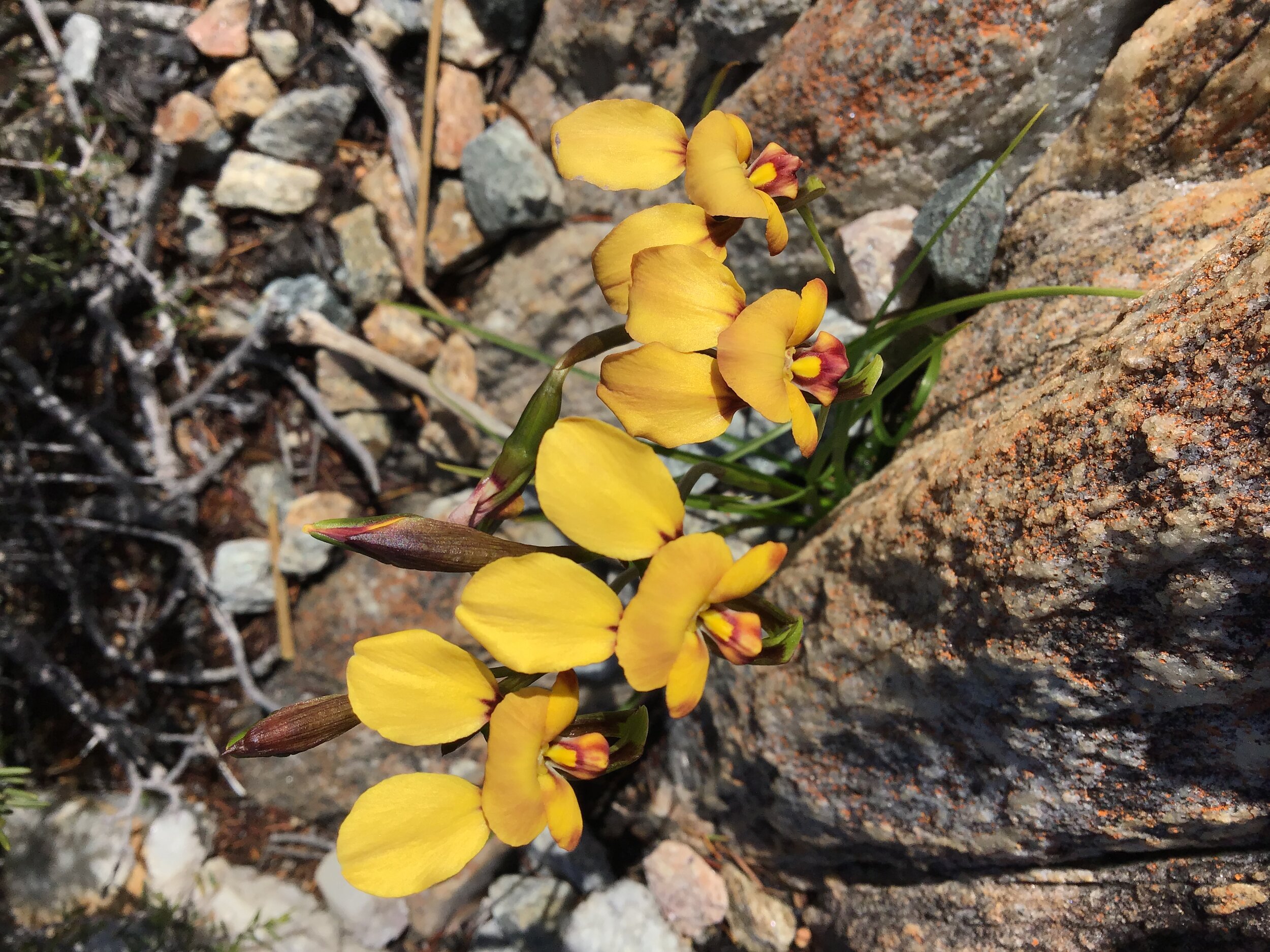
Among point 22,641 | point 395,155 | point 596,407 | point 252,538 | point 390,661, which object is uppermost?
point 395,155

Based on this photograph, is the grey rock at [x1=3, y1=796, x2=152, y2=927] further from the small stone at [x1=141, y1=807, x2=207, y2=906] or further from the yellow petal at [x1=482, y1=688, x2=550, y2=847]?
the yellow petal at [x1=482, y1=688, x2=550, y2=847]

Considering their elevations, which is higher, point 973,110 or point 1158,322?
point 973,110

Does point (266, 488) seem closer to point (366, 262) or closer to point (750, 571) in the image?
point (366, 262)

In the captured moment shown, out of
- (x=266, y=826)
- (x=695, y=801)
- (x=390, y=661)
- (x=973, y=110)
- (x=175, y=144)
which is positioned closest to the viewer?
(x=390, y=661)

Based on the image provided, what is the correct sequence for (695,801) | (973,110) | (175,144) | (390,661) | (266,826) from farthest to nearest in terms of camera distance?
1. (266,826)
2. (175,144)
3. (695,801)
4. (973,110)
5. (390,661)

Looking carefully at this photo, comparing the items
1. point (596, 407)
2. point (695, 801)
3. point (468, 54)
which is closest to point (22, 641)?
A: point (596, 407)

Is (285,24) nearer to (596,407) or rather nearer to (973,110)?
(596,407)

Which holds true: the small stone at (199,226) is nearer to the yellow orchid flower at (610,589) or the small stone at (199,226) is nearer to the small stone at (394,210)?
the small stone at (394,210)

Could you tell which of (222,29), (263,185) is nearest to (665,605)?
(263,185)
